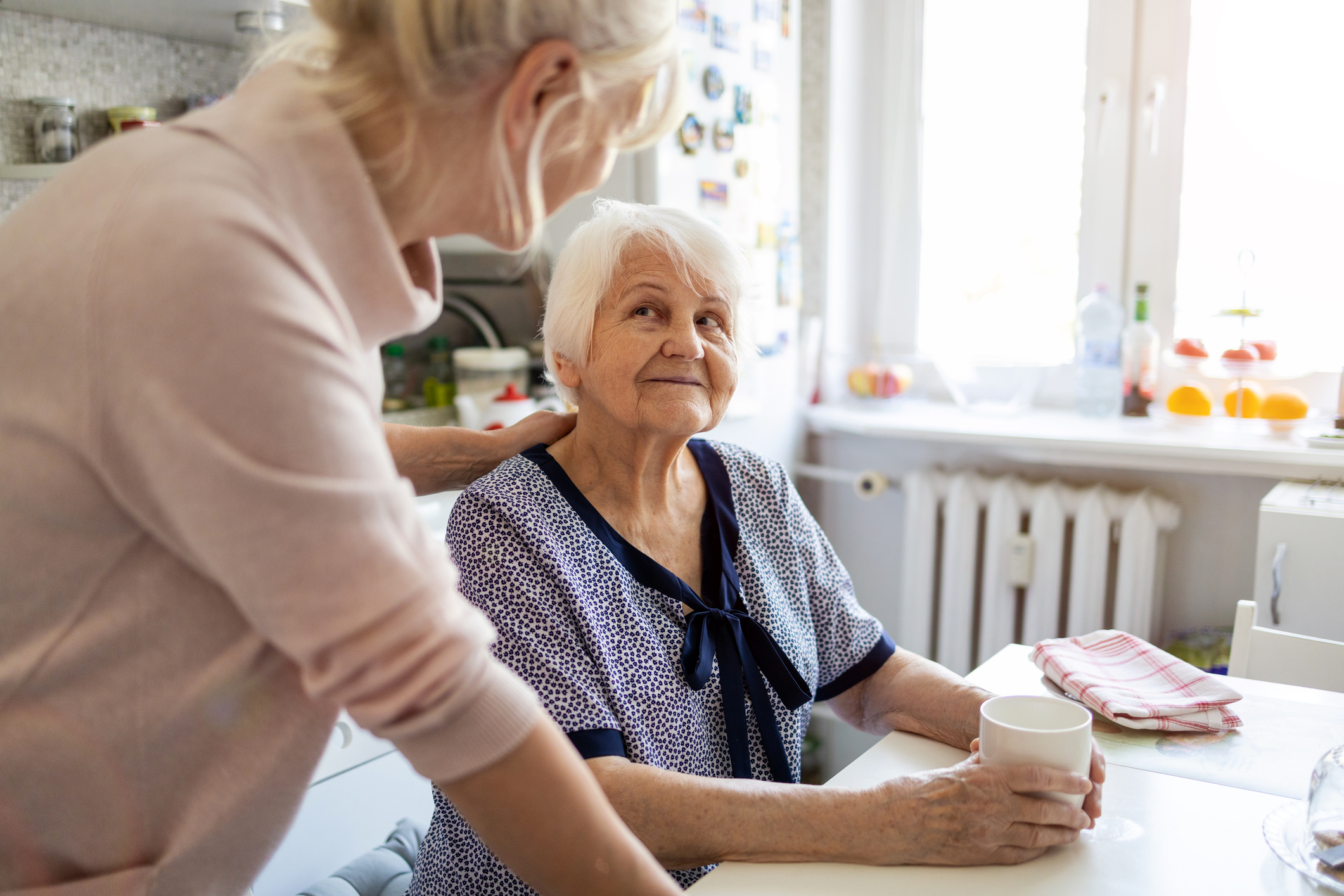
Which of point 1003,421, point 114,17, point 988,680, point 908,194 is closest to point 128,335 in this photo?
point 988,680

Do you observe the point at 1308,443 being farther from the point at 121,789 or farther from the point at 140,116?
the point at 140,116

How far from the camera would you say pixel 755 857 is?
904 mm

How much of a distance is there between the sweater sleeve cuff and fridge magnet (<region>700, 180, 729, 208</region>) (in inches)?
76.8

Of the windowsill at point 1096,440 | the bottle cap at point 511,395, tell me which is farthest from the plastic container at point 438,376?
the windowsill at point 1096,440

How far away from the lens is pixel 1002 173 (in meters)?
2.62

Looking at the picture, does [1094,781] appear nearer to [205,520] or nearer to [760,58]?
[205,520]

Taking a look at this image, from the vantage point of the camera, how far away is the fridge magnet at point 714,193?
2.37 meters

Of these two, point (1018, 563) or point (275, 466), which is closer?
point (275, 466)

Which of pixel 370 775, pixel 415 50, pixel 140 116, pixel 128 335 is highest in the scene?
pixel 140 116

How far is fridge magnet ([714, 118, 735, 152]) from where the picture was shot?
240 cm

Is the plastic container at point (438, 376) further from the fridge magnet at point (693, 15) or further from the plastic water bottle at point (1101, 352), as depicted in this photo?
the plastic water bottle at point (1101, 352)

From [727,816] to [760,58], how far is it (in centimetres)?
205

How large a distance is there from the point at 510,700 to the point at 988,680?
0.85 meters

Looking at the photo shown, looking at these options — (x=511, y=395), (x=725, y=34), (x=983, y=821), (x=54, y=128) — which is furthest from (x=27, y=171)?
(x=983, y=821)
